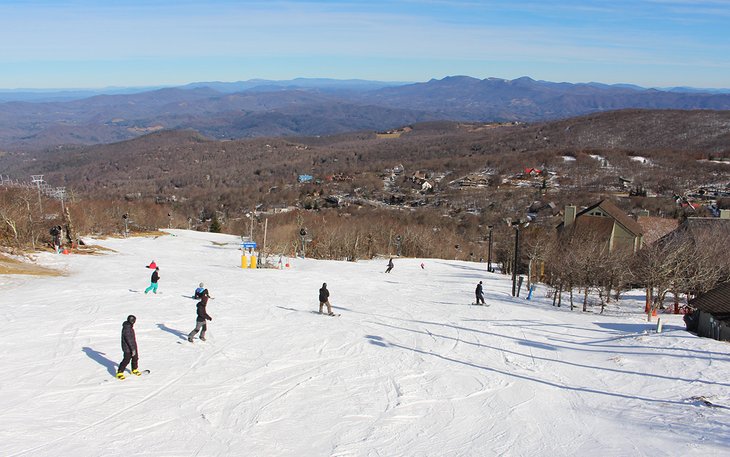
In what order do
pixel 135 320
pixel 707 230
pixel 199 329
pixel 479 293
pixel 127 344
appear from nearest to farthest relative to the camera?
pixel 127 344 < pixel 135 320 < pixel 199 329 < pixel 479 293 < pixel 707 230

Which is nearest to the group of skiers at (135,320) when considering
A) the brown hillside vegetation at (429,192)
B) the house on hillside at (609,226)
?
the house on hillside at (609,226)

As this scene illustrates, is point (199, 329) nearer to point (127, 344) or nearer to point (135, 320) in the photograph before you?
point (135, 320)

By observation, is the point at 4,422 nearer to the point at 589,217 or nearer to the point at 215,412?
the point at 215,412

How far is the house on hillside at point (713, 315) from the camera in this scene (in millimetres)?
21047

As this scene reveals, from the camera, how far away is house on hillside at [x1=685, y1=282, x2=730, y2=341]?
69.1ft

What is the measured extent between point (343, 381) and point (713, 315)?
1552 cm

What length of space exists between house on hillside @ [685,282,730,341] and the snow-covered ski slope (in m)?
1.52

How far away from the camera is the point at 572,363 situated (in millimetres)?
16609

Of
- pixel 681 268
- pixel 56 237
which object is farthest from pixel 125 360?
pixel 681 268

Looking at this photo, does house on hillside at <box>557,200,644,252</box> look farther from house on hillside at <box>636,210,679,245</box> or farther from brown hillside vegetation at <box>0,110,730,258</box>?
brown hillside vegetation at <box>0,110,730,258</box>

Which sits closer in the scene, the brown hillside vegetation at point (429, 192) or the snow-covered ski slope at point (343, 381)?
the snow-covered ski slope at point (343, 381)

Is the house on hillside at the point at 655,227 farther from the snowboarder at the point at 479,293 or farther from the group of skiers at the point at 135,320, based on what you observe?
the group of skiers at the point at 135,320

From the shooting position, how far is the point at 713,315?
21562mm

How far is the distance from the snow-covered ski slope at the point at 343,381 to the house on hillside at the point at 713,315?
59.7 inches
